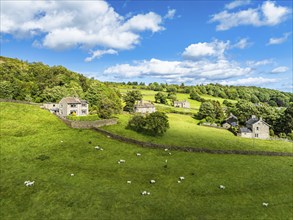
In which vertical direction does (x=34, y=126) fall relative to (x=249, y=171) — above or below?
above

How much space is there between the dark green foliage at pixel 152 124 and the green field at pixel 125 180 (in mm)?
11895

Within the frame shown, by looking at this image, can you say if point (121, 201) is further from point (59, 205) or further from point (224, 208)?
point (224, 208)

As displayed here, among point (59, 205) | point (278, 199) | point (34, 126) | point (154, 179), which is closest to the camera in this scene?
point (59, 205)

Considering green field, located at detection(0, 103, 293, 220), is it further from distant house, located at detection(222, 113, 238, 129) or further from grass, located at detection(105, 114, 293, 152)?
distant house, located at detection(222, 113, 238, 129)

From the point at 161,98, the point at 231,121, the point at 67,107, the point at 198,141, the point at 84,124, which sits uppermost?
the point at 161,98

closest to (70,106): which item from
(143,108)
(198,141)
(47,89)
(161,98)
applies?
(47,89)

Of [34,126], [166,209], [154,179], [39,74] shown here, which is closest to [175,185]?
[154,179]

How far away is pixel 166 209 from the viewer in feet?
108

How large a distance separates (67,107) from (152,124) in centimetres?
4101

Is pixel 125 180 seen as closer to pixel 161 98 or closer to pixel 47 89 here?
pixel 47 89

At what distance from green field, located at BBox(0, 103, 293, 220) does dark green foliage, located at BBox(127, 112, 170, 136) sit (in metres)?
11.9

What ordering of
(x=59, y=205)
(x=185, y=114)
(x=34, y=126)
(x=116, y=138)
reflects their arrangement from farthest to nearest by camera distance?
(x=185, y=114) < (x=34, y=126) < (x=116, y=138) < (x=59, y=205)

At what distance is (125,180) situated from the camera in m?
41.4

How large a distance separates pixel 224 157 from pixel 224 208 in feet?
82.8
